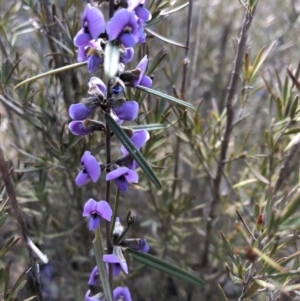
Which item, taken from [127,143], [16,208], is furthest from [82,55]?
[16,208]

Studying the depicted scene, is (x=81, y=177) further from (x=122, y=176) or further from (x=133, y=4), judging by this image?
(x=133, y=4)

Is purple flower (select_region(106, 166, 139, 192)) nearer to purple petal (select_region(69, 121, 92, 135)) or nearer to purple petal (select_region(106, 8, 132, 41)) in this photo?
purple petal (select_region(69, 121, 92, 135))


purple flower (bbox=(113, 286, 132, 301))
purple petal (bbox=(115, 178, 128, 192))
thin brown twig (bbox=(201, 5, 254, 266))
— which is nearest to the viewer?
purple petal (bbox=(115, 178, 128, 192))

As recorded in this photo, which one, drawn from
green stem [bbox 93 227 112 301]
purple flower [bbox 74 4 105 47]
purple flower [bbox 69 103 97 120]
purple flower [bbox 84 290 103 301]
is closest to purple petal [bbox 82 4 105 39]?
purple flower [bbox 74 4 105 47]

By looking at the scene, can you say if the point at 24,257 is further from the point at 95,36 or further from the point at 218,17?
the point at 218,17

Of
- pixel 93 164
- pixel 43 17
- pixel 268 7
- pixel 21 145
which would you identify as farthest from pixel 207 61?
pixel 93 164

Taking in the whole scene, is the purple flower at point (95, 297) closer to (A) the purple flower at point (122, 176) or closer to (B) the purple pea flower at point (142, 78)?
(A) the purple flower at point (122, 176)

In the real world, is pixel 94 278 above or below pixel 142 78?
below
